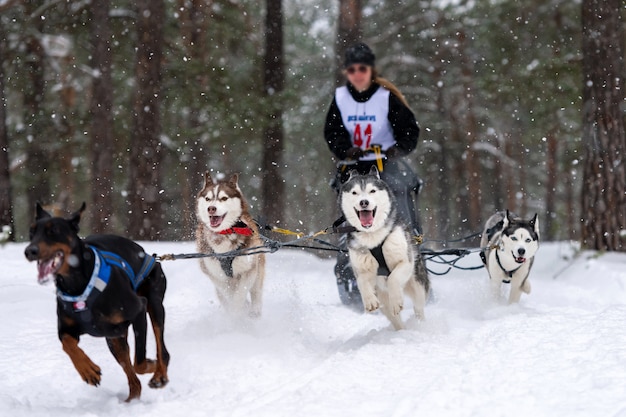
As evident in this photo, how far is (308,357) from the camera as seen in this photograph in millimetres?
5039

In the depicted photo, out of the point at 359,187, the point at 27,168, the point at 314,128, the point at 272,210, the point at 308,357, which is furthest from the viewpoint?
the point at 314,128

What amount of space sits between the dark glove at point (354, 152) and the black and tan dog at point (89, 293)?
8.52ft

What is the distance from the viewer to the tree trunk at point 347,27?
45.6 feet

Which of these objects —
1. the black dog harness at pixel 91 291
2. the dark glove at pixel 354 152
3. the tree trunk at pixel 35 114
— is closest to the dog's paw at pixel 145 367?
the black dog harness at pixel 91 291

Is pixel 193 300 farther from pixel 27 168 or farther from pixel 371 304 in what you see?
pixel 27 168

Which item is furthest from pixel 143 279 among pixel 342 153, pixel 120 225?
pixel 120 225

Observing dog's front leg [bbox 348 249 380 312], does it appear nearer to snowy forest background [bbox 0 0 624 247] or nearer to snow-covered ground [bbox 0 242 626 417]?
snow-covered ground [bbox 0 242 626 417]

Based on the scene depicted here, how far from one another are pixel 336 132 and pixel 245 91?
9134 millimetres

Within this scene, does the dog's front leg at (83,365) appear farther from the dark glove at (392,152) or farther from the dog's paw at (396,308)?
the dark glove at (392,152)

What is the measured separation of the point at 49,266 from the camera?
352 centimetres

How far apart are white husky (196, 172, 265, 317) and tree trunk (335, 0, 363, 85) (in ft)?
26.0

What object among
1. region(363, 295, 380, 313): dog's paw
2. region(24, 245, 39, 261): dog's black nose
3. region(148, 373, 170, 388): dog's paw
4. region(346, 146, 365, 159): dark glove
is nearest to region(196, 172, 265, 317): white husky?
region(346, 146, 365, 159): dark glove

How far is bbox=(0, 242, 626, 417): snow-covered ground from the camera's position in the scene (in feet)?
11.7

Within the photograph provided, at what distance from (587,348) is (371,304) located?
1.56m
